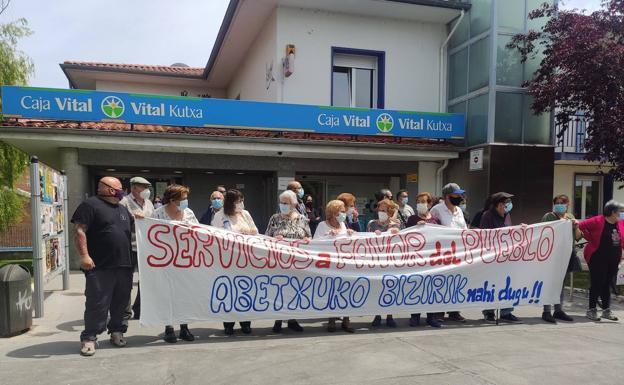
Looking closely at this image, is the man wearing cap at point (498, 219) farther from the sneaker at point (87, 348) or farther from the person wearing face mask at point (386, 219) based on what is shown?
the sneaker at point (87, 348)

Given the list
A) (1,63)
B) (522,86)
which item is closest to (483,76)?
(522,86)

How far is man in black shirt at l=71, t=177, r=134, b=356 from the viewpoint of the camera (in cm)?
461

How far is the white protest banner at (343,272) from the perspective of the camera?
16.8 feet

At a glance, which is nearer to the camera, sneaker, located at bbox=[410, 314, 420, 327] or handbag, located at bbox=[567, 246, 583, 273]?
sneaker, located at bbox=[410, 314, 420, 327]

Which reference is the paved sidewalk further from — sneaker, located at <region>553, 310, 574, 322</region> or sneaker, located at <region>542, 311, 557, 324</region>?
sneaker, located at <region>553, 310, 574, 322</region>

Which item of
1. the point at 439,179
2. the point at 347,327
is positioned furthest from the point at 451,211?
the point at 439,179

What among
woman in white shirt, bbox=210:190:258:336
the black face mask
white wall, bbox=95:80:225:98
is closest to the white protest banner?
woman in white shirt, bbox=210:190:258:336

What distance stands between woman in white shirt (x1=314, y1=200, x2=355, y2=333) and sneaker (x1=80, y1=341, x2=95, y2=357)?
2.68 m

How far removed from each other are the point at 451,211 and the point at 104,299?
14.8 ft

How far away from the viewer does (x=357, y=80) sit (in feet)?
43.8

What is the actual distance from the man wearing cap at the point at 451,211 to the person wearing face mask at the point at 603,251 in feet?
6.38

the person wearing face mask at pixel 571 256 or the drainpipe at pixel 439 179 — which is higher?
the drainpipe at pixel 439 179

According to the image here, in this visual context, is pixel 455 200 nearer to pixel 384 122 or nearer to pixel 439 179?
pixel 384 122

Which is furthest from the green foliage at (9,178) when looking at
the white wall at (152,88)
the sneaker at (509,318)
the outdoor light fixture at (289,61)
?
the sneaker at (509,318)
